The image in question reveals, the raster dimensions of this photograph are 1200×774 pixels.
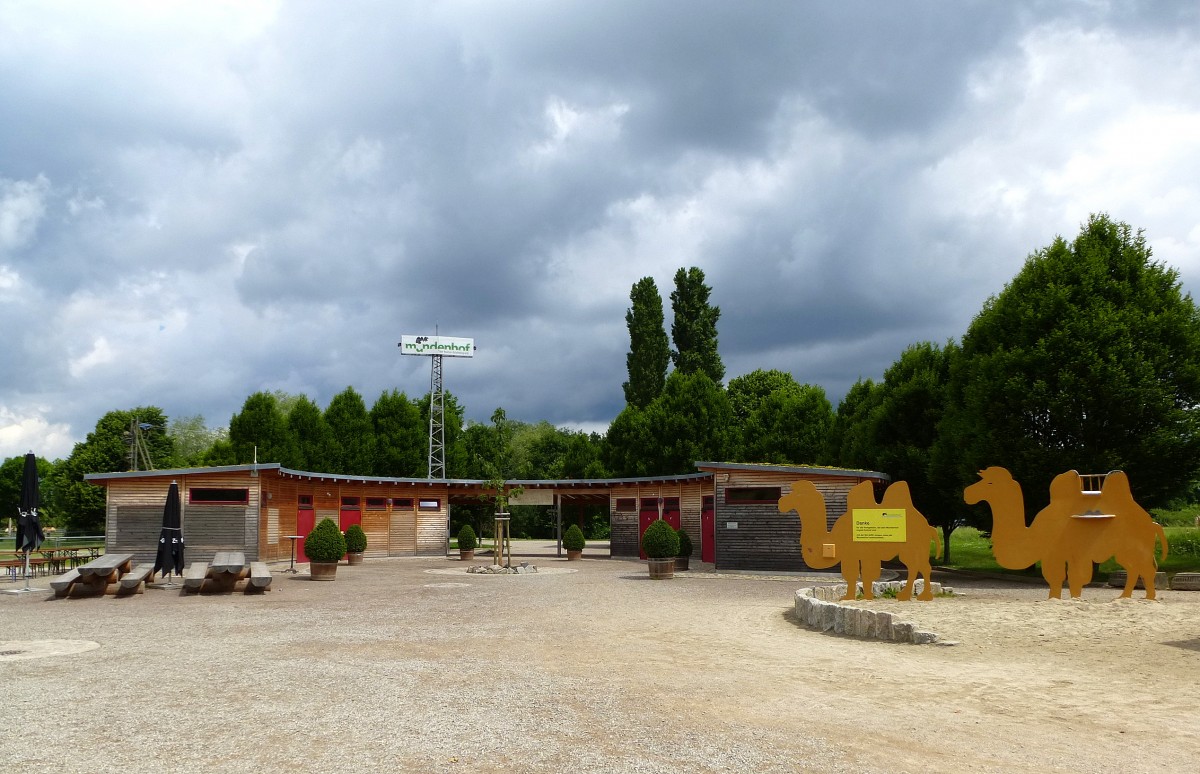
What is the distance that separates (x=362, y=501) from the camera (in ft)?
104

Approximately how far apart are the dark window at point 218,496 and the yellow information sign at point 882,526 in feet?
63.2

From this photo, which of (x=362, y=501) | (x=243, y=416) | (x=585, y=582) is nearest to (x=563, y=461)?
(x=243, y=416)

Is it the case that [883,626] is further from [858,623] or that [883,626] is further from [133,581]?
[133,581]

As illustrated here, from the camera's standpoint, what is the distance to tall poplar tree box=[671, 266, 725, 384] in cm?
4850

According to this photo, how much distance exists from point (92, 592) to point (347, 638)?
906cm

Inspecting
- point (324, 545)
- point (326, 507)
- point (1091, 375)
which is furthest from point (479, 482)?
point (1091, 375)

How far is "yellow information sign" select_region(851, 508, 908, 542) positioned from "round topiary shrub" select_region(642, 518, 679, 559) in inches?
304

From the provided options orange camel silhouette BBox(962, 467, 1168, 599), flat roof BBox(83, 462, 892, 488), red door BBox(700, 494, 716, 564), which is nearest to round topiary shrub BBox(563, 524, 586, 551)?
flat roof BBox(83, 462, 892, 488)

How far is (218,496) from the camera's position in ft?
84.0

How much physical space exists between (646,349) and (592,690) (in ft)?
136

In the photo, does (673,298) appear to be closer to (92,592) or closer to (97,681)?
(92,592)

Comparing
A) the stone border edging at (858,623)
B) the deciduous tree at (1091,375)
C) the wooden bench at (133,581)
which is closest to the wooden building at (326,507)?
the deciduous tree at (1091,375)

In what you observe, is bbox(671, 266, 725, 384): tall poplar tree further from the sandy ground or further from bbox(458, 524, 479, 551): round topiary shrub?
the sandy ground

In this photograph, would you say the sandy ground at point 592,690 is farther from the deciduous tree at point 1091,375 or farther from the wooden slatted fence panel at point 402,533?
the wooden slatted fence panel at point 402,533
